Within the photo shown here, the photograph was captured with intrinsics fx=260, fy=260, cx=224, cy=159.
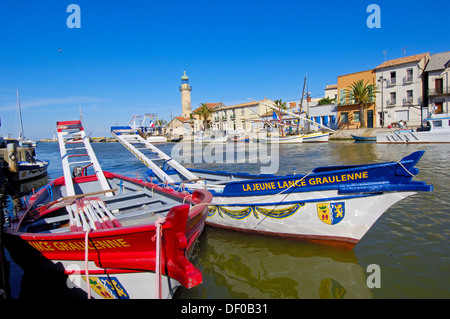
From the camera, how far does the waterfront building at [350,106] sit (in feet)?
161

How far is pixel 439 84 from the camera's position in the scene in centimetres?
4125

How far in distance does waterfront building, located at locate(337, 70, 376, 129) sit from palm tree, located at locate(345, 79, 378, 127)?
0.75m

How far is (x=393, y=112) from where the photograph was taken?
46031 millimetres

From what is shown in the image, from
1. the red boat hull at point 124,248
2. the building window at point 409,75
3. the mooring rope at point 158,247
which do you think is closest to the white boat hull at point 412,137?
the building window at point 409,75

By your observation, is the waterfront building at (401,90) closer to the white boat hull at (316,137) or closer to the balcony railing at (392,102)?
the balcony railing at (392,102)

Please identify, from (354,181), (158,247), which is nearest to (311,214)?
(354,181)

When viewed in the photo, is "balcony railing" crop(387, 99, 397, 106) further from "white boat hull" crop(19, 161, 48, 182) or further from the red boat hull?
"white boat hull" crop(19, 161, 48, 182)

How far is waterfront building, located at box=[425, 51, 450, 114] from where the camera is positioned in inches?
1588

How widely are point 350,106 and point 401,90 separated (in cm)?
861

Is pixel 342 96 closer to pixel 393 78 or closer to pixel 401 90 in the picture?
pixel 393 78

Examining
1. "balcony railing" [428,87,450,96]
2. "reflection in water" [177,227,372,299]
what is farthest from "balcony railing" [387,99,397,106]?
"reflection in water" [177,227,372,299]
